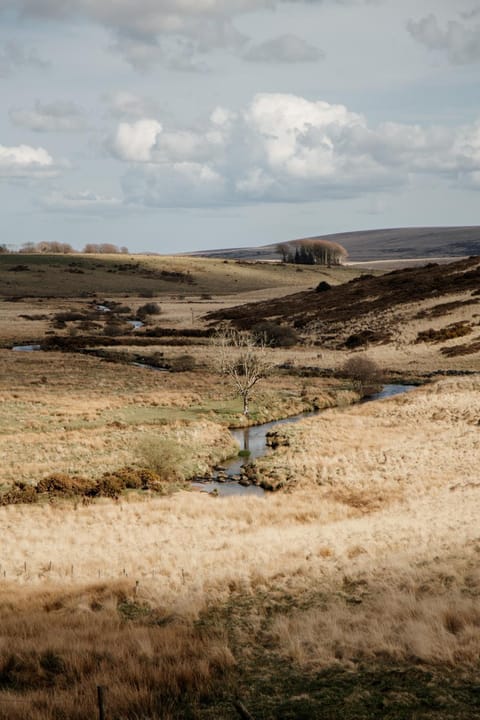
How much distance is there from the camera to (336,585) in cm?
1585

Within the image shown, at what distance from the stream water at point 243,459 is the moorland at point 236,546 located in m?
0.92

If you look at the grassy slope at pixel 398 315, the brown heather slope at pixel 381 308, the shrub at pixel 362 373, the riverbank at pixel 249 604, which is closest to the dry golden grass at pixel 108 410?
the shrub at pixel 362 373

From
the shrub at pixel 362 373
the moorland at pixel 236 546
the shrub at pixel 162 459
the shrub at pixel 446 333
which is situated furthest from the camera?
the shrub at pixel 446 333

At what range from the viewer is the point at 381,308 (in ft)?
310

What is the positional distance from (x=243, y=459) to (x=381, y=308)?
61534 mm

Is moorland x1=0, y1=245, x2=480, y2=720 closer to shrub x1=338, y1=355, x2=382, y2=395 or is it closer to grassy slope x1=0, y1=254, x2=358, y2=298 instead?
shrub x1=338, y1=355, x2=382, y2=395

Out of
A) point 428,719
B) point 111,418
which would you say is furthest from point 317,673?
point 111,418

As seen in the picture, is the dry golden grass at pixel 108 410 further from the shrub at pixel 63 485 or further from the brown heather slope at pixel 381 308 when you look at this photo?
the brown heather slope at pixel 381 308

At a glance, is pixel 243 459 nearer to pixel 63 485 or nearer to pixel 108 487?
pixel 108 487

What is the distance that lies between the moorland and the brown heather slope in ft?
38.0

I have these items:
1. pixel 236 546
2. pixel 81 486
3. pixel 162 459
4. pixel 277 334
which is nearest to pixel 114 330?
pixel 277 334

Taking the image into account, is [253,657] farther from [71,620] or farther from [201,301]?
[201,301]

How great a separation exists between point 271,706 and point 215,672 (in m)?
1.49

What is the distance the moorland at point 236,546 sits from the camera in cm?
1036
